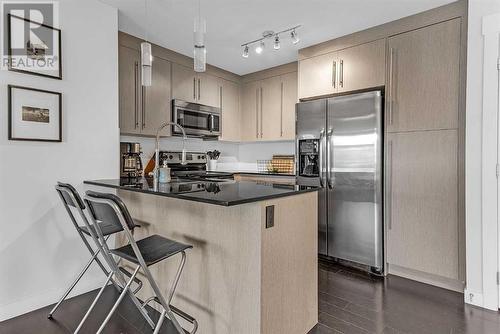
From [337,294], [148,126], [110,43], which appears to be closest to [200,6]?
[110,43]

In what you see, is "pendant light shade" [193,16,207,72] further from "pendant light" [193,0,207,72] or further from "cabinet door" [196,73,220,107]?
"cabinet door" [196,73,220,107]

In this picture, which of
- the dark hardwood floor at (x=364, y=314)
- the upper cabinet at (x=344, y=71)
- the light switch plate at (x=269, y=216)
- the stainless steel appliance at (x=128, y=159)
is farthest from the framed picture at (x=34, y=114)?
the upper cabinet at (x=344, y=71)

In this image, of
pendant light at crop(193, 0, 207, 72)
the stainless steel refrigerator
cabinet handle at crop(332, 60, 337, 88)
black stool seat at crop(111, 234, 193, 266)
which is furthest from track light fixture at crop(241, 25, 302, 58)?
black stool seat at crop(111, 234, 193, 266)

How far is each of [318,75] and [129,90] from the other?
2191mm

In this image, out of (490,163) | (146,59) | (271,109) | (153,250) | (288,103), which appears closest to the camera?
(153,250)

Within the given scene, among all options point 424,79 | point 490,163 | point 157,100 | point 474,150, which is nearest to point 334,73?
point 424,79

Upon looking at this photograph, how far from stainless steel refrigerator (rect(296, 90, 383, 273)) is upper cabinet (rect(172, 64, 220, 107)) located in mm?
1474

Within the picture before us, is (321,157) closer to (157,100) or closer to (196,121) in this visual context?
(196,121)

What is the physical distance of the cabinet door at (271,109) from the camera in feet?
13.3

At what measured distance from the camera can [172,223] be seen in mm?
1989

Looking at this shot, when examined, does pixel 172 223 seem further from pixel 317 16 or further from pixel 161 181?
pixel 317 16

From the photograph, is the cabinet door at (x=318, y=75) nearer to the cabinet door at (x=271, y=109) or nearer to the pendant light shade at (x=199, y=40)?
the cabinet door at (x=271, y=109)

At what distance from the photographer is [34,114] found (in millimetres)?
2086

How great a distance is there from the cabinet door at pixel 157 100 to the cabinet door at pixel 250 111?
139 cm
